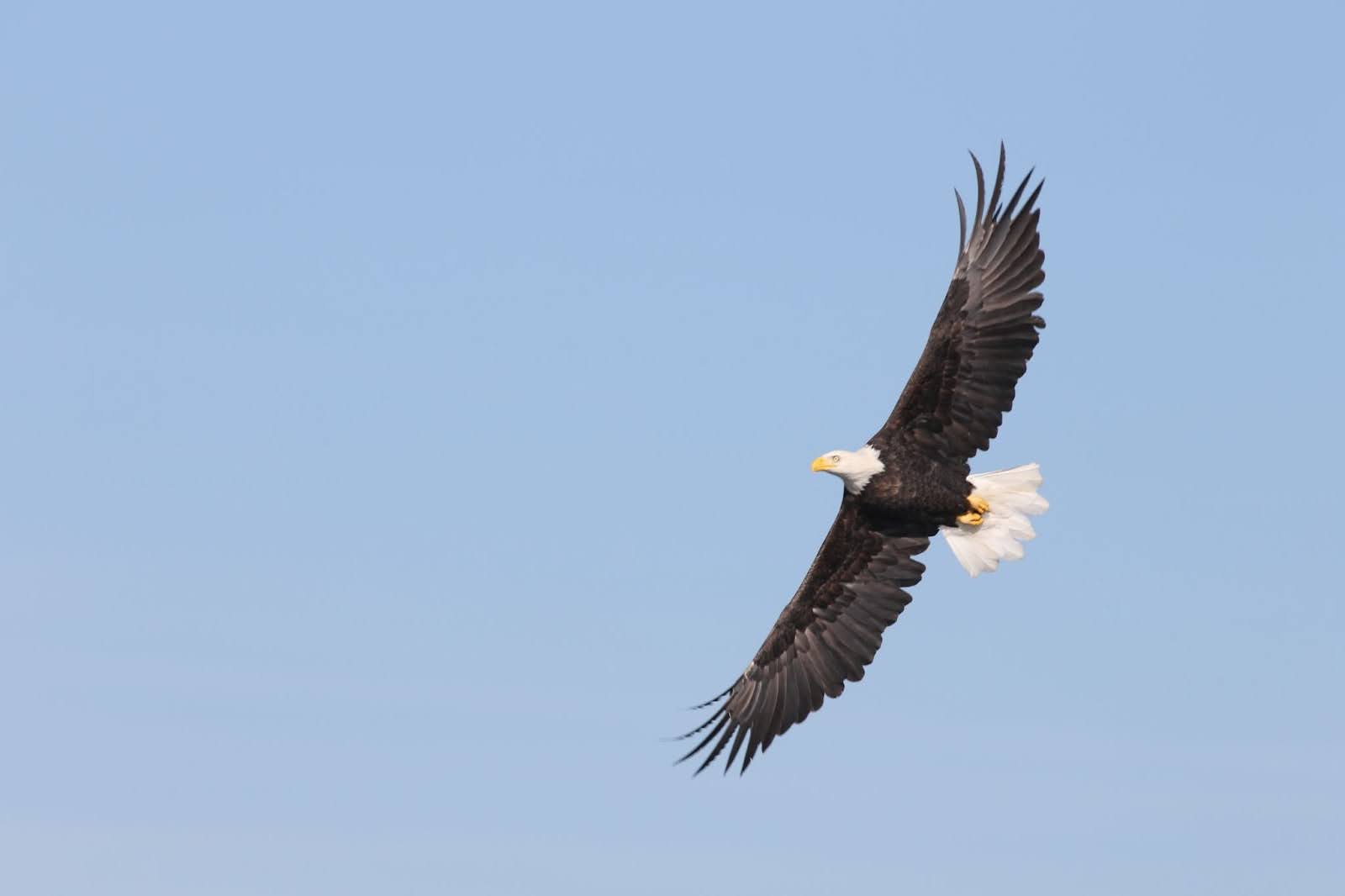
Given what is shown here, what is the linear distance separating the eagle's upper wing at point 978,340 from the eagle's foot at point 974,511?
0.47m

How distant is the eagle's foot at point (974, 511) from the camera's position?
663 inches

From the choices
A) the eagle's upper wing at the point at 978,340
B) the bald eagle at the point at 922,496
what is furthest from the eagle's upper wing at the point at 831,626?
the eagle's upper wing at the point at 978,340

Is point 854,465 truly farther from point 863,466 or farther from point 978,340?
point 978,340

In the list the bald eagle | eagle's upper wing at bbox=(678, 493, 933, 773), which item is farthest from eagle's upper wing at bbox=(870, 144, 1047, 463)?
eagle's upper wing at bbox=(678, 493, 933, 773)

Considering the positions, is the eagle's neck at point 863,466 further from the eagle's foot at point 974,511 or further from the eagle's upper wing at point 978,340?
the eagle's foot at point 974,511

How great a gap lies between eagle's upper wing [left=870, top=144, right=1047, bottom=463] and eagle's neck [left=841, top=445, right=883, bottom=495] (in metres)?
0.11

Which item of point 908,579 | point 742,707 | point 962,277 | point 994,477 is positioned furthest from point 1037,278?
point 742,707

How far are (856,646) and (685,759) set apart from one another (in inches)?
65.3

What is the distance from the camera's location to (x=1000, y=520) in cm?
1703

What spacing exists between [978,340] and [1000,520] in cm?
160

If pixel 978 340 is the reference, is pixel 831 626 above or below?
below

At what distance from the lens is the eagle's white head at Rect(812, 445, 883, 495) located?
54.0 feet

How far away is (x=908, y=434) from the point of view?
54.2 feet

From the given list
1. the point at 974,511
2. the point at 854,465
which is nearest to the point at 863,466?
the point at 854,465
